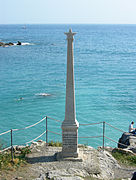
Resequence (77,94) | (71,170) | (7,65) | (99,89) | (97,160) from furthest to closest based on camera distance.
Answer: (7,65) < (99,89) < (77,94) < (97,160) < (71,170)

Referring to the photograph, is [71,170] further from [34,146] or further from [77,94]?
[77,94]

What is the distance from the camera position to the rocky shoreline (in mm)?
8578

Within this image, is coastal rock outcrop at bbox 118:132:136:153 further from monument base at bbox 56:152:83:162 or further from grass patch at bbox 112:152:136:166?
monument base at bbox 56:152:83:162

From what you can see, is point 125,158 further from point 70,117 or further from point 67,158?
point 70,117

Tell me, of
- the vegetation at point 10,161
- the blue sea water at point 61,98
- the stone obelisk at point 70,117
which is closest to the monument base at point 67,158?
the stone obelisk at point 70,117

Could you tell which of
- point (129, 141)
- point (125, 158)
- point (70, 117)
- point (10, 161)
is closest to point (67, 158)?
point (70, 117)

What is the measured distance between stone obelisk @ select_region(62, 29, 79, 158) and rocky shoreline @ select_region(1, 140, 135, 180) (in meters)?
0.46

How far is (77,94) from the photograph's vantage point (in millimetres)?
27266

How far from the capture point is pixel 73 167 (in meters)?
9.25

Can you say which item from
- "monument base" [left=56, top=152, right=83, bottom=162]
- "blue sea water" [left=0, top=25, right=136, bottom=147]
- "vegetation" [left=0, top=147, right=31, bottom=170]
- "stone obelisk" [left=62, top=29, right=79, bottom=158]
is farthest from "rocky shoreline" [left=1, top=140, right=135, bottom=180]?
"blue sea water" [left=0, top=25, right=136, bottom=147]

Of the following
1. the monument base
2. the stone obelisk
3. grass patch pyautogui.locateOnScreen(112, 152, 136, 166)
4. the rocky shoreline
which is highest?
the stone obelisk

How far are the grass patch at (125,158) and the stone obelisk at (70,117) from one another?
76.6 inches

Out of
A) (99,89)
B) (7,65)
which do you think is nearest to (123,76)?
(99,89)

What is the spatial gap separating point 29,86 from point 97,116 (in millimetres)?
10916
